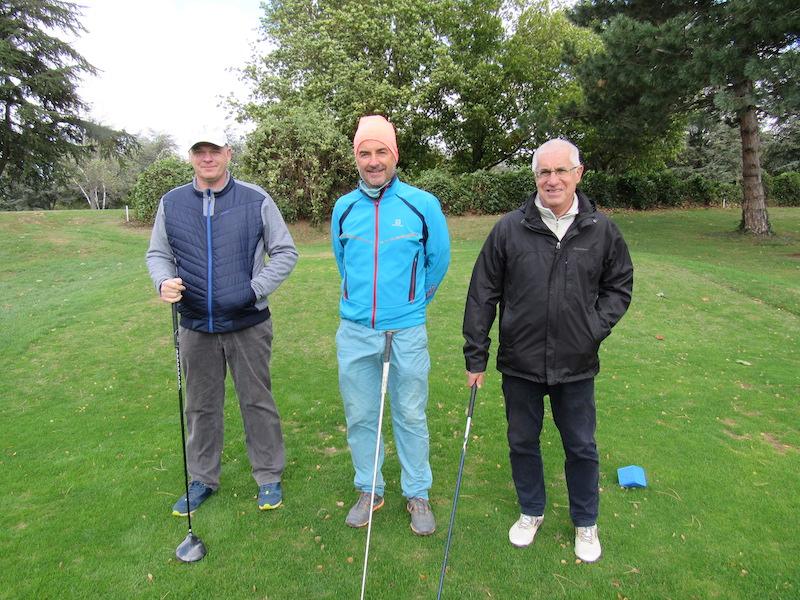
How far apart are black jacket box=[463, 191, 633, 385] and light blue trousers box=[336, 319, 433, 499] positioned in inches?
21.5

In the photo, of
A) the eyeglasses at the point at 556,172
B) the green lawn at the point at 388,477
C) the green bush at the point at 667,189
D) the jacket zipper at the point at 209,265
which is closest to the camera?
the eyeglasses at the point at 556,172

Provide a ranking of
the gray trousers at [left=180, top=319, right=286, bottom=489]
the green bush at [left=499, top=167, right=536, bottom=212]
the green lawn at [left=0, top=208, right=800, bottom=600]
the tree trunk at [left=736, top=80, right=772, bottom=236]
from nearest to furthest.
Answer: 1. the green lawn at [left=0, top=208, right=800, bottom=600]
2. the gray trousers at [left=180, top=319, right=286, bottom=489]
3. the tree trunk at [left=736, top=80, right=772, bottom=236]
4. the green bush at [left=499, top=167, right=536, bottom=212]

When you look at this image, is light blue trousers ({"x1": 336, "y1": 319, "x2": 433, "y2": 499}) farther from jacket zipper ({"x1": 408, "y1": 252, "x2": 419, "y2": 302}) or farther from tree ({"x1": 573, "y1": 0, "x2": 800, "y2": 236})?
tree ({"x1": 573, "y1": 0, "x2": 800, "y2": 236})

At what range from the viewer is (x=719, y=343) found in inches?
277

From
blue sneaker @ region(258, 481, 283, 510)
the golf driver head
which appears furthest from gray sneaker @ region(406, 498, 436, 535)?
the golf driver head

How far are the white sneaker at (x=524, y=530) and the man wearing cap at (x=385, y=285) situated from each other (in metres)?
0.45

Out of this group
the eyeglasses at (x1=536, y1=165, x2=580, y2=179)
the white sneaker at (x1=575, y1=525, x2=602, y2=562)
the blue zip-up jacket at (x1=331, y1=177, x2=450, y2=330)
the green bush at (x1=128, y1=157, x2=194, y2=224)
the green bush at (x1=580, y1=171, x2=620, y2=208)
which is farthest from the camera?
the green bush at (x1=580, y1=171, x2=620, y2=208)

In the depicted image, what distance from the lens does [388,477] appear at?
3828 mm

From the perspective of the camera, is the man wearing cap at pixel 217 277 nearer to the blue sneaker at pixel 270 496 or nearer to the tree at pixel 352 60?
the blue sneaker at pixel 270 496

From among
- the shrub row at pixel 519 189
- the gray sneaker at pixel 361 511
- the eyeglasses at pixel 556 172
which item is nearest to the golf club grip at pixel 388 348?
the gray sneaker at pixel 361 511

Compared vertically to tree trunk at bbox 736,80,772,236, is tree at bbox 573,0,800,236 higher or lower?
higher

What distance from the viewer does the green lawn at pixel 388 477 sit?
282cm

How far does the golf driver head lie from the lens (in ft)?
9.57

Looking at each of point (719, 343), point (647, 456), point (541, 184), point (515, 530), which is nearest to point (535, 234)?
point (541, 184)
